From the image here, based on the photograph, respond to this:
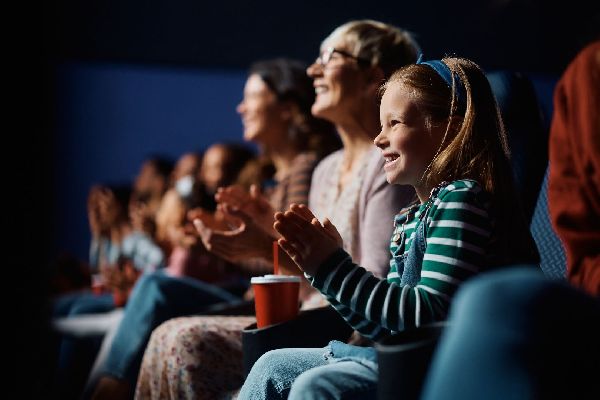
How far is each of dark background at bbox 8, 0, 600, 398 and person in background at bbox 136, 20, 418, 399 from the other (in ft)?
4.10

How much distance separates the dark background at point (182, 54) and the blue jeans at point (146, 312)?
4.35 feet

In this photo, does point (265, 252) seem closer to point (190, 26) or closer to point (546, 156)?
point (546, 156)

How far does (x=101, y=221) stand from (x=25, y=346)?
300 cm

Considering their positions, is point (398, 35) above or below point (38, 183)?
above

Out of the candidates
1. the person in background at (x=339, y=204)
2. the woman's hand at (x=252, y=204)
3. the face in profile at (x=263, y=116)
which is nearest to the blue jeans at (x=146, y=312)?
the person in background at (x=339, y=204)

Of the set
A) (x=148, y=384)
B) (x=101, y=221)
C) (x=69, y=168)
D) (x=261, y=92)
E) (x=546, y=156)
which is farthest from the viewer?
(x=69, y=168)

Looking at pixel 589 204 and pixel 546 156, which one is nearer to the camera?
pixel 589 204

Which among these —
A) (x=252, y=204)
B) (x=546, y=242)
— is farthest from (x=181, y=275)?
(x=546, y=242)

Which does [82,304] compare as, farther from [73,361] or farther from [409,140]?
[409,140]

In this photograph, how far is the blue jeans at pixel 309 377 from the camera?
47.3 inches

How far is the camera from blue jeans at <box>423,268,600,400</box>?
81cm

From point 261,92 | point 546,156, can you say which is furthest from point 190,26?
point 546,156

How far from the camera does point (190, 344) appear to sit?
6.13ft

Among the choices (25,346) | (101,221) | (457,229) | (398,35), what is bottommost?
(101,221)
